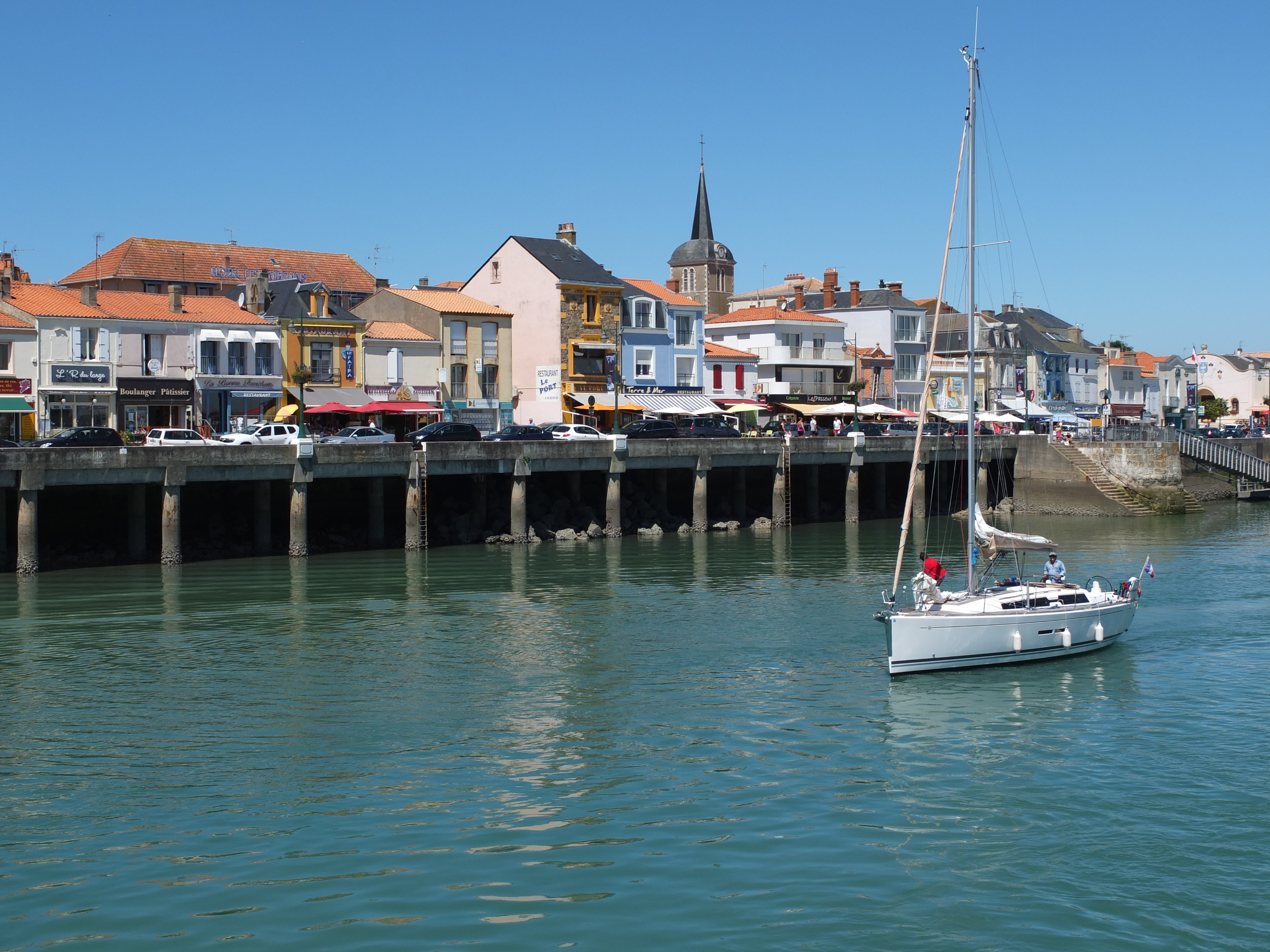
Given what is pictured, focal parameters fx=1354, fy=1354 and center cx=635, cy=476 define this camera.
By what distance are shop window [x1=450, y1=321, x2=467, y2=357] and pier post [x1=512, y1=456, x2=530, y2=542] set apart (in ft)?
84.9

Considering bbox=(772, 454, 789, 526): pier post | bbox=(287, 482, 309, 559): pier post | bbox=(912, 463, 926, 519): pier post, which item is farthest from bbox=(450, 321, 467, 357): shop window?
bbox=(287, 482, 309, 559): pier post

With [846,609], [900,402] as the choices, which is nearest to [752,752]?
[846,609]

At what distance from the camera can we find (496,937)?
16109 millimetres

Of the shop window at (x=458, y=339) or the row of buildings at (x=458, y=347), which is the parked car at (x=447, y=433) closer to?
the row of buildings at (x=458, y=347)

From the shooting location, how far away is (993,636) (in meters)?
30.5

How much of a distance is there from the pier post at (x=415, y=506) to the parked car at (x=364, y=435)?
6810mm

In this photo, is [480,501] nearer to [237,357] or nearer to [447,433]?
[447,433]

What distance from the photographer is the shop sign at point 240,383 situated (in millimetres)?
69938

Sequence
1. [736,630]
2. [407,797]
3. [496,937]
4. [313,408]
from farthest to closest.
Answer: [313,408] → [736,630] → [407,797] → [496,937]

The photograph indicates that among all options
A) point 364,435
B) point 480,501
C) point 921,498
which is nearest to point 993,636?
point 480,501

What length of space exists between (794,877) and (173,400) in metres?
57.9

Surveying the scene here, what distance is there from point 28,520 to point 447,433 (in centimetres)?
2093

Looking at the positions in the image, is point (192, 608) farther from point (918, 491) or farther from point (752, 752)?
point (918, 491)

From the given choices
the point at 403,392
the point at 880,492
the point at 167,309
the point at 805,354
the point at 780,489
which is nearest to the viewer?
→ the point at 780,489
